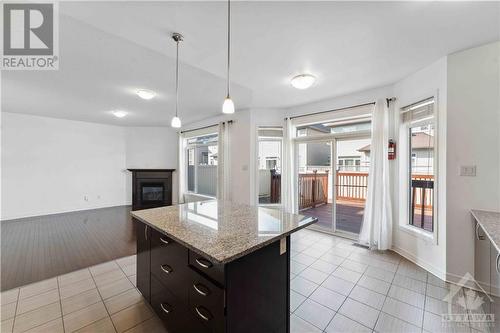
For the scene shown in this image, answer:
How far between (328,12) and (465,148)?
218cm

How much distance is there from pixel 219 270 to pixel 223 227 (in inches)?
18.5

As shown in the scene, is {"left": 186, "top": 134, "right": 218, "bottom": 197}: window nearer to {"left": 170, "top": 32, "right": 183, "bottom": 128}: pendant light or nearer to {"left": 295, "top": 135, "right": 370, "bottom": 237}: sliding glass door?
{"left": 170, "top": 32, "right": 183, "bottom": 128}: pendant light

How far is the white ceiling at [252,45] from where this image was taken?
168cm

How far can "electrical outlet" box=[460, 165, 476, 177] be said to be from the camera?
224cm

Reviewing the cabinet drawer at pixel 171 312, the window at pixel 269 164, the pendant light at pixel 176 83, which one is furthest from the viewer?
the window at pixel 269 164

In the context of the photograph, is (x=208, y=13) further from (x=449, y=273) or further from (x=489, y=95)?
(x=449, y=273)

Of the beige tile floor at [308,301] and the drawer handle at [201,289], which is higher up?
the drawer handle at [201,289]

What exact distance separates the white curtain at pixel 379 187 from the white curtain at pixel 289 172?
58.5 inches

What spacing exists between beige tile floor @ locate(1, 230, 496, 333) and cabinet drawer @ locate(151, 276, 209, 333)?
0.20 metres

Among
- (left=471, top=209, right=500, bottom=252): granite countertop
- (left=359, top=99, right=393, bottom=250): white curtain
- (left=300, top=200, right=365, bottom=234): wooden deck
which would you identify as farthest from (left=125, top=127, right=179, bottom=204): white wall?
(left=471, top=209, right=500, bottom=252): granite countertop

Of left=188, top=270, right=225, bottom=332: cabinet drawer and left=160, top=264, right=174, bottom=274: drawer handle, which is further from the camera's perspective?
left=160, top=264, right=174, bottom=274: drawer handle

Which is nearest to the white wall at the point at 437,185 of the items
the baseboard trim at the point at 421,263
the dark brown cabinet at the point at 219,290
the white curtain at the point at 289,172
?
the baseboard trim at the point at 421,263

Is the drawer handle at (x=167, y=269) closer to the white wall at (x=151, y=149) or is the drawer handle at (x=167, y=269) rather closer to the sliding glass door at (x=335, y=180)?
the sliding glass door at (x=335, y=180)

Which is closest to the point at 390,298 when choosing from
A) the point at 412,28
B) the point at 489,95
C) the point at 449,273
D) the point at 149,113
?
the point at 449,273
